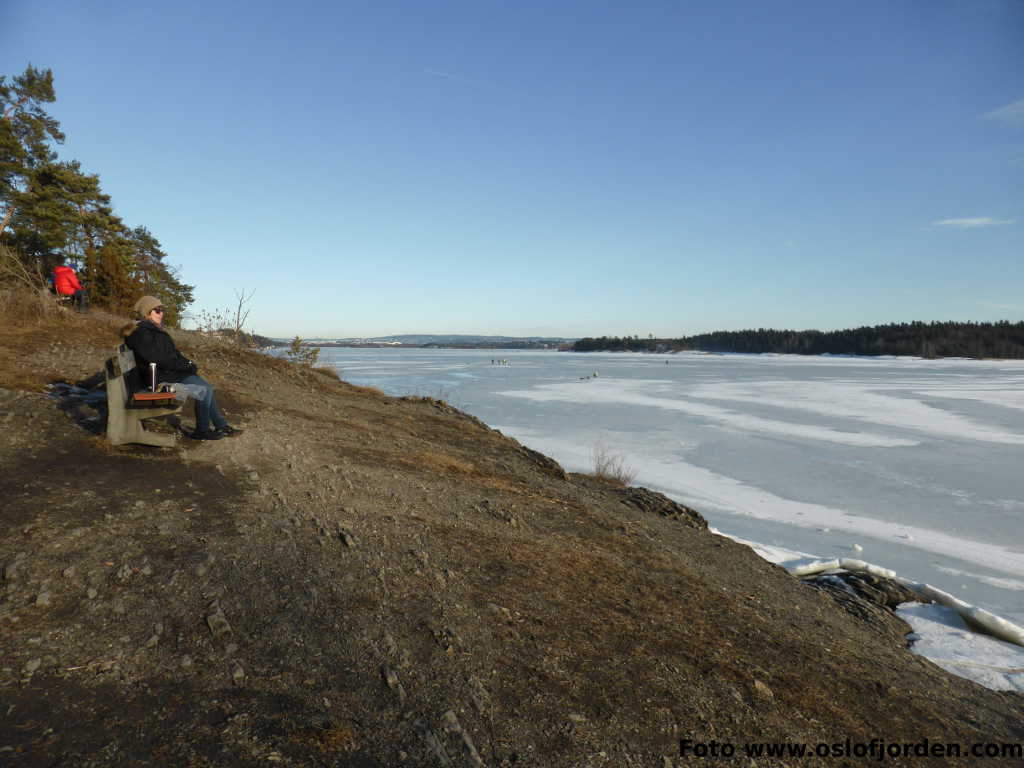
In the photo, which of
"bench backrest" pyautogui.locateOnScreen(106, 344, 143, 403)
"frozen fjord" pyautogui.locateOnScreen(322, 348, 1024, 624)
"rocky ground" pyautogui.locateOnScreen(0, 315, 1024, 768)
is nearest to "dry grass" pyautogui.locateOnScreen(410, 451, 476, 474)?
"rocky ground" pyautogui.locateOnScreen(0, 315, 1024, 768)

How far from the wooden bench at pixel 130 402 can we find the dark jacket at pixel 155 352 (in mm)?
74

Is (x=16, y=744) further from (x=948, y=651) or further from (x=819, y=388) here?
(x=819, y=388)

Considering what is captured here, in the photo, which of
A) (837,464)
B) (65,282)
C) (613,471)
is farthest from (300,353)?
(837,464)

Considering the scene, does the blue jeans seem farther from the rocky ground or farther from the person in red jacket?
the person in red jacket

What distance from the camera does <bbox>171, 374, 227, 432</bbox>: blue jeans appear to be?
557 cm

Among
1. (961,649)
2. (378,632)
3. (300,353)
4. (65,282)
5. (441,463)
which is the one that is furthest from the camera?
(300,353)

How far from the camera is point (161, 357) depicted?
5.31 m

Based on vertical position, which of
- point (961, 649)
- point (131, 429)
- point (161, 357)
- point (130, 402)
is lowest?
point (961, 649)

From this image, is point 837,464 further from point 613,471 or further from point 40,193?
point 40,193

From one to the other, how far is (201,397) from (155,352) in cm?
71

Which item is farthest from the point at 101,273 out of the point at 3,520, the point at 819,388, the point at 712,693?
the point at 819,388

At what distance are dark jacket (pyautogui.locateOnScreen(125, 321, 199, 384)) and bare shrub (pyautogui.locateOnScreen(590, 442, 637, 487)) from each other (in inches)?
283

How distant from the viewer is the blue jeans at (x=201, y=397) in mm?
5570

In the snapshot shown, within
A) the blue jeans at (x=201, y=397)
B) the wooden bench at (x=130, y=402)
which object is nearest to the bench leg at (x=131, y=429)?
the wooden bench at (x=130, y=402)
